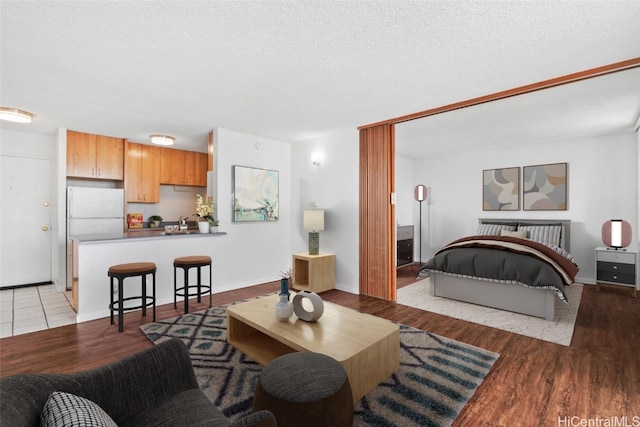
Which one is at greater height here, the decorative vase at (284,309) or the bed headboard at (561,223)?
the bed headboard at (561,223)

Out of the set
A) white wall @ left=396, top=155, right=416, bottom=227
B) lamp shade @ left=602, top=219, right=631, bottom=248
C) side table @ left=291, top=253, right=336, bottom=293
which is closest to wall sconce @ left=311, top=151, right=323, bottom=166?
side table @ left=291, top=253, right=336, bottom=293

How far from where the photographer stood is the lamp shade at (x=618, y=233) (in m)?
4.57

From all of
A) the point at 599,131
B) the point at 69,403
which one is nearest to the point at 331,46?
the point at 69,403

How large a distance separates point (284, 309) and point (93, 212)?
13.9 ft

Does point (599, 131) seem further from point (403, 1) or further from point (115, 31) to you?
point (115, 31)

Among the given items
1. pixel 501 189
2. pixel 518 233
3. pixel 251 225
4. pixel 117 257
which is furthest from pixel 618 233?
pixel 117 257

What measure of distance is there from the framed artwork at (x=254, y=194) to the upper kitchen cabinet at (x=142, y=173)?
2087 millimetres

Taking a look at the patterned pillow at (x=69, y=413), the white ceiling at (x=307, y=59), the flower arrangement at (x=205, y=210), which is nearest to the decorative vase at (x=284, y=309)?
the patterned pillow at (x=69, y=413)

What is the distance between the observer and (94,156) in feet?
16.6

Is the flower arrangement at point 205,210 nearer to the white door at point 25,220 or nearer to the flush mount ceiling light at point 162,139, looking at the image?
the flush mount ceiling light at point 162,139

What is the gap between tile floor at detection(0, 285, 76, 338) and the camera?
130 inches

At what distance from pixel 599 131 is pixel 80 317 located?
25.1 ft

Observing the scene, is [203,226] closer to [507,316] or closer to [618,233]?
[507,316]

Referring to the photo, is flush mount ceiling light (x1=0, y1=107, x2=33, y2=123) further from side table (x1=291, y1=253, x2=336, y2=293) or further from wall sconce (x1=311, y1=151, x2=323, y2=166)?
side table (x1=291, y1=253, x2=336, y2=293)
